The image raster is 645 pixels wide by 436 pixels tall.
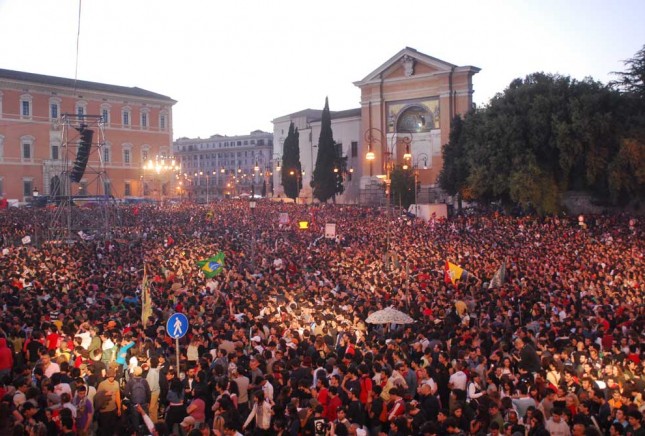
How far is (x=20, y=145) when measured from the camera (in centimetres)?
6812

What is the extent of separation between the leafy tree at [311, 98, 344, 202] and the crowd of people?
132ft

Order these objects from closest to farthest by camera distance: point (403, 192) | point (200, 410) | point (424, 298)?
point (200, 410), point (424, 298), point (403, 192)

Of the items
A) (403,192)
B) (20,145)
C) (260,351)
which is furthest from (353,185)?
(260,351)

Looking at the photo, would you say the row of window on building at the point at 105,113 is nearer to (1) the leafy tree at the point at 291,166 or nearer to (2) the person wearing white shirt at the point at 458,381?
(1) the leafy tree at the point at 291,166

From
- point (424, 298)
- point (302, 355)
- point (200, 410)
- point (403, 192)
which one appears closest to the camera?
point (200, 410)

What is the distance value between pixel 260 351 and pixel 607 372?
18.3ft

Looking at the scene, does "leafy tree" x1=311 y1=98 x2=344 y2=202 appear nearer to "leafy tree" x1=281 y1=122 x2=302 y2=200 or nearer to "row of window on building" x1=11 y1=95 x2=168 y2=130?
"leafy tree" x1=281 y1=122 x2=302 y2=200

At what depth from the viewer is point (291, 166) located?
7262 centimetres

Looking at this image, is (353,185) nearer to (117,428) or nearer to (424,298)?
(424,298)

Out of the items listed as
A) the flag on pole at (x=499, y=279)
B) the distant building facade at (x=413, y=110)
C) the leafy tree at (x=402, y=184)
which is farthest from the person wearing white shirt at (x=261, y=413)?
the distant building facade at (x=413, y=110)

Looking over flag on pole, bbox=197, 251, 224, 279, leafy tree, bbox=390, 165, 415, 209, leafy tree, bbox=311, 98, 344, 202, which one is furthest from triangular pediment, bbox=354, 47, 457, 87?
flag on pole, bbox=197, 251, 224, 279

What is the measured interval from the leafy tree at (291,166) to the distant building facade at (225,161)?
54.6 m

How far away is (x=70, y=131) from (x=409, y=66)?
34.1 meters

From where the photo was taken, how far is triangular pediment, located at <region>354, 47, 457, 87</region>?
206ft
